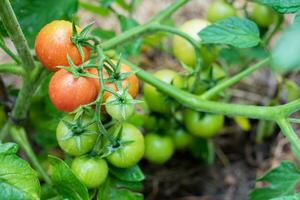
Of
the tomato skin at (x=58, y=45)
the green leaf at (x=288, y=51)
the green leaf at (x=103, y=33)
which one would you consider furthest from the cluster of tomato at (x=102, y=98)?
the green leaf at (x=288, y=51)

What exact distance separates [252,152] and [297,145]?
2.77 ft

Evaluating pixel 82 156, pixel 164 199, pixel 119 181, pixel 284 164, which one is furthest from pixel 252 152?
pixel 82 156

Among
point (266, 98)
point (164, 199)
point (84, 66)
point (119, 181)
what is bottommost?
point (164, 199)

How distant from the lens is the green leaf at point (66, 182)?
42.3 inches

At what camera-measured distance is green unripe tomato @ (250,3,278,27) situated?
1644mm

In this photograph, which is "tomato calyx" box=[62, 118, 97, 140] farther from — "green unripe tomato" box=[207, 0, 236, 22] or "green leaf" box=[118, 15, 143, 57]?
"green unripe tomato" box=[207, 0, 236, 22]

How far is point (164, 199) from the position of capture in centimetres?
177

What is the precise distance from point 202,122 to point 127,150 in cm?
38

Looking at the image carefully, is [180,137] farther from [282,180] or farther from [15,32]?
[15,32]

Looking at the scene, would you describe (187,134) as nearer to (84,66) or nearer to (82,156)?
(82,156)

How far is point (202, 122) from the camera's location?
4.97ft

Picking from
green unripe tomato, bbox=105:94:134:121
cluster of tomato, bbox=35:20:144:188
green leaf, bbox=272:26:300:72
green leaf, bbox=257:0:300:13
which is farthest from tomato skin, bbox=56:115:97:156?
green leaf, bbox=272:26:300:72

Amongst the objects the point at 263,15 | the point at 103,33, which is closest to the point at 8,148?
the point at 103,33

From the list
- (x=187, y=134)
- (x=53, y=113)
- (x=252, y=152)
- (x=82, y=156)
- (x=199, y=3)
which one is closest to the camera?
(x=82, y=156)
